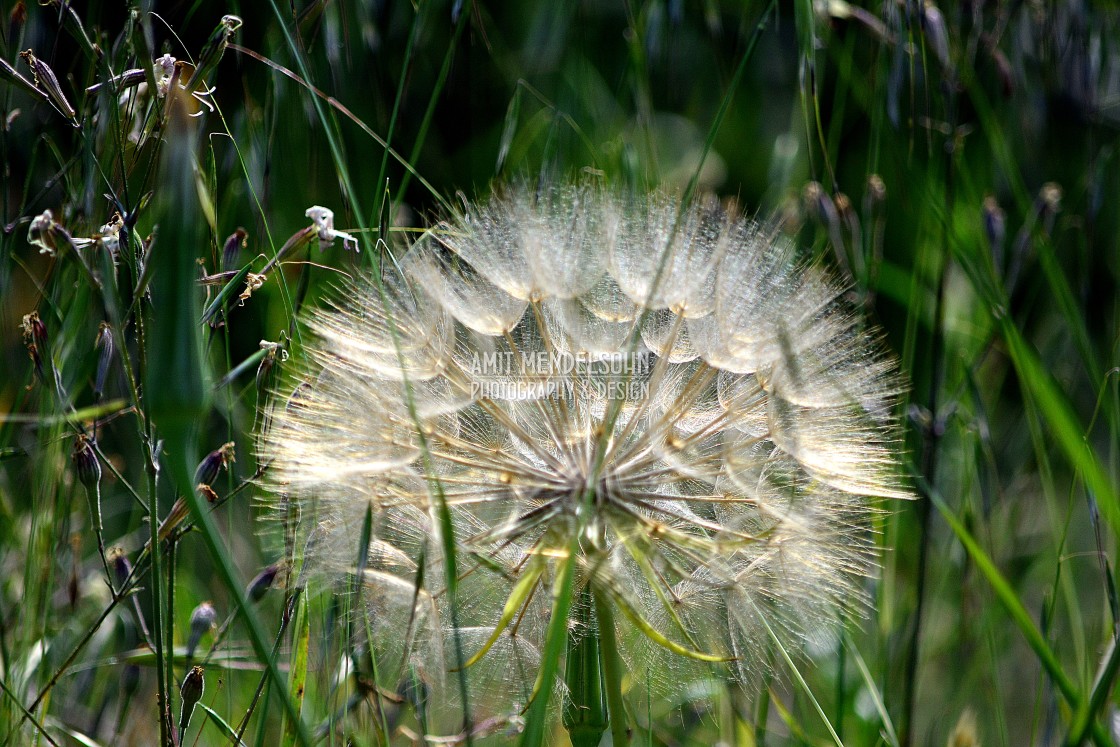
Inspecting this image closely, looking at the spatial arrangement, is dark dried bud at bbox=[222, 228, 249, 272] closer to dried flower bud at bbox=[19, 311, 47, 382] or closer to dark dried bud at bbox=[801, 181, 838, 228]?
dried flower bud at bbox=[19, 311, 47, 382]

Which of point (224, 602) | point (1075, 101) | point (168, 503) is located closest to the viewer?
point (168, 503)

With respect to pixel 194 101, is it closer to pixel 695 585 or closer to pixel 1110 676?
pixel 695 585

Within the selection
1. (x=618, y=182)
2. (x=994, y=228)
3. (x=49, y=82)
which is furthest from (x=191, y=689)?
(x=994, y=228)

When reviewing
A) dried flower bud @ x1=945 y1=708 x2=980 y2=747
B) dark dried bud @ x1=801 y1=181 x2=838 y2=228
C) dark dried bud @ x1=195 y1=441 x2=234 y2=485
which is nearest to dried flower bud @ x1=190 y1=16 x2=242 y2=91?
dark dried bud @ x1=195 y1=441 x2=234 y2=485

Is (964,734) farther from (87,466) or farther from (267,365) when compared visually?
(87,466)

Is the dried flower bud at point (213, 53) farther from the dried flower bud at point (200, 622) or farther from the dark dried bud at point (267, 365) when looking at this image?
the dried flower bud at point (200, 622)

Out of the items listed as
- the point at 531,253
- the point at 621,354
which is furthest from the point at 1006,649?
the point at 531,253

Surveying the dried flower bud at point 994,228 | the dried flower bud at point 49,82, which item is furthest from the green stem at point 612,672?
the dried flower bud at point 994,228
